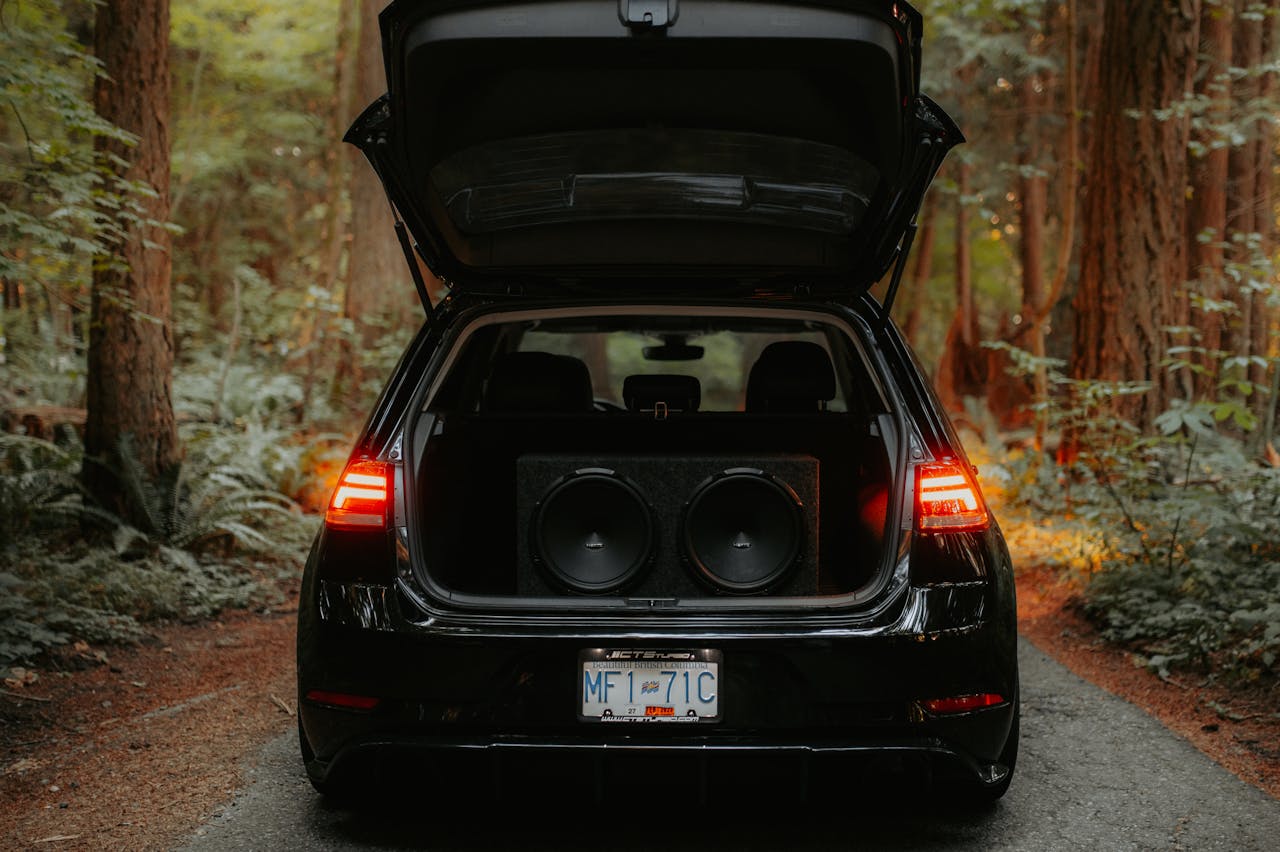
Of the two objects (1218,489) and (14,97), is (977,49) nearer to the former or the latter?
(1218,489)

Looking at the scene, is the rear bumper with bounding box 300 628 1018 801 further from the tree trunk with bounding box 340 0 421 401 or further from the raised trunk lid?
the tree trunk with bounding box 340 0 421 401

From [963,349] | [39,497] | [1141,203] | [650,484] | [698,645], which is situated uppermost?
[1141,203]

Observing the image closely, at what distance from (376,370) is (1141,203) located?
845 centimetres

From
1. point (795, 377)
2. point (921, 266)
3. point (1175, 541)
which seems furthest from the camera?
point (921, 266)

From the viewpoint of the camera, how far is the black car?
2.66m

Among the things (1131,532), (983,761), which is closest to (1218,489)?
(1131,532)

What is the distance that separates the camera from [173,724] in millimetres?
4168

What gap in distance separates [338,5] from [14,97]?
47.6ft

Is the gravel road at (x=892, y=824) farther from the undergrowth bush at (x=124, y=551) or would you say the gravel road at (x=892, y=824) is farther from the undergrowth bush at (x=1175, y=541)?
the undergrowth bush at (x=124, y=551)

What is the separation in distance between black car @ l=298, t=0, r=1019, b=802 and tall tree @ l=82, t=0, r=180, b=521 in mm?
3918

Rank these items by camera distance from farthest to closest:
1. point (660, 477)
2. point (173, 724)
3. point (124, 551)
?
point (124, 551) → point (173, 724) → point (660, 477)

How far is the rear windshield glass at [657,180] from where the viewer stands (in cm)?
318

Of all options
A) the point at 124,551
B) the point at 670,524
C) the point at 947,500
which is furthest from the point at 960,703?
the point at 124,551

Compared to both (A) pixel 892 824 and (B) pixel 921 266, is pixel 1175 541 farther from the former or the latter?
(B) pixel 921 266
